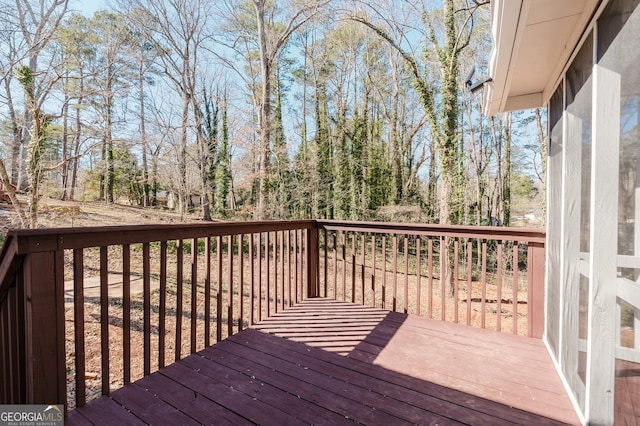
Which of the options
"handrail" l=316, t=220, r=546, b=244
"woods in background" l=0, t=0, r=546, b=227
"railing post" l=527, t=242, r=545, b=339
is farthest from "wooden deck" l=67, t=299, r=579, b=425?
"woods in background" l=0, t=0, r=546, b=227

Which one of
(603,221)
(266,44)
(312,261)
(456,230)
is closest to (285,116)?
(266,44)

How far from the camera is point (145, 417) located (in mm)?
1654

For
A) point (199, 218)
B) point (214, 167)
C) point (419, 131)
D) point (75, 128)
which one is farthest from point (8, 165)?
point (419, 131)

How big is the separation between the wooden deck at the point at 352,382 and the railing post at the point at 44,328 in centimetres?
25

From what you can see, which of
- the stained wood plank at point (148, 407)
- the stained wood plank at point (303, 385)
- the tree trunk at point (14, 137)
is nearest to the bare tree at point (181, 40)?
the tree trunk at point (14, 137)

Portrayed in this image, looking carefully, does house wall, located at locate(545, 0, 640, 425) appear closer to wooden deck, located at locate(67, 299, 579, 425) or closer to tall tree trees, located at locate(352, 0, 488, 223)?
wooden deck, located at locate(67, 299, 579, 425)

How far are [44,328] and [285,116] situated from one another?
42.2ft

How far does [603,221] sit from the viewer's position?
1.37m

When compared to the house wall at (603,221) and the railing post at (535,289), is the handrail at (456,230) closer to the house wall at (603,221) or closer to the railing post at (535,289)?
the railing post at (535,289)

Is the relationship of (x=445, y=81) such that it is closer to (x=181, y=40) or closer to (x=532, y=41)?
(x=532, y=41)

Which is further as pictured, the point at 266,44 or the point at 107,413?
the point at 266,44

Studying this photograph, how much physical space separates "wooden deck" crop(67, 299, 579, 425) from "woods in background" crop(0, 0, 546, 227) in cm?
566

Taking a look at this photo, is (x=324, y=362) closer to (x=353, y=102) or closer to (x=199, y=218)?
(x=199, y=218)

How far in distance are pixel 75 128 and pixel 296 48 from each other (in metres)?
8.70
